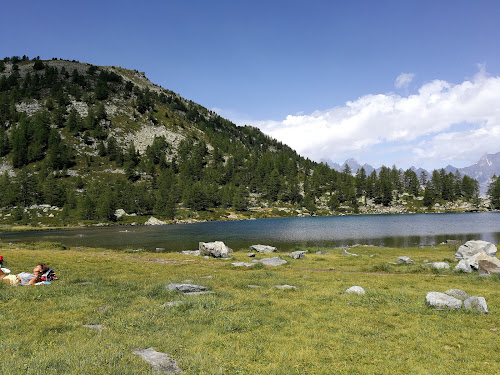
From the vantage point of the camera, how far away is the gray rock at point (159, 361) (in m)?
7.98

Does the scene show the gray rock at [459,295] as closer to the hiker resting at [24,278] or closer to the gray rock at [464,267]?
the gray rock at [464,267]

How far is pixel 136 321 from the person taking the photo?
12023 millimetres

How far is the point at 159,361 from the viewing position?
8.40 m

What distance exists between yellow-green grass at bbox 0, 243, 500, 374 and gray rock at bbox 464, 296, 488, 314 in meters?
0.44

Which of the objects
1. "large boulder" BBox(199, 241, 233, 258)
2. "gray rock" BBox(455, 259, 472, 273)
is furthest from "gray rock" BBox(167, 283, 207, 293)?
"gray rock" BBox(455, 259, 472, 273)

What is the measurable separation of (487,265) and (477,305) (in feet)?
46.0

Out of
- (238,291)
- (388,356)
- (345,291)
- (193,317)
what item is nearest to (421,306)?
(345,291)

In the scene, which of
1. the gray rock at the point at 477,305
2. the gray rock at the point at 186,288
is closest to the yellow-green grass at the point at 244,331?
the gray rock at the point at 477,305

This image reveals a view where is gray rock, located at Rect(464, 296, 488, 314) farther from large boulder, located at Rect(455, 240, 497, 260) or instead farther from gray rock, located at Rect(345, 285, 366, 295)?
large boulder, located at Rect(455, 240, 497, 260)

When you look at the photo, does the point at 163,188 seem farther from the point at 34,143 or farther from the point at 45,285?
the point at 45,285

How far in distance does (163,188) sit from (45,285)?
149 metres

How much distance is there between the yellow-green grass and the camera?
8602mm

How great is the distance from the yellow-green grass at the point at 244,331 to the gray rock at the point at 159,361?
25cm

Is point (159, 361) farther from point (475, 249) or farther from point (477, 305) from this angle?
A: point (475, 249)
